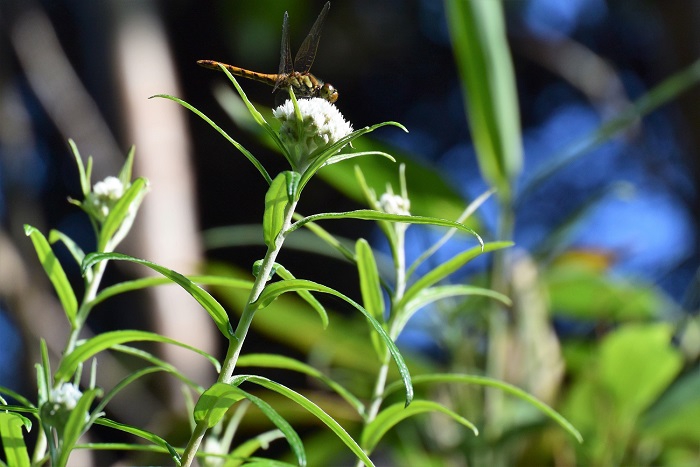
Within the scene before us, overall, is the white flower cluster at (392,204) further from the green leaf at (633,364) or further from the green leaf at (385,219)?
the green leaf at (633,364)

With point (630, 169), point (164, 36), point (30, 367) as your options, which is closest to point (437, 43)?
point (630, 169)

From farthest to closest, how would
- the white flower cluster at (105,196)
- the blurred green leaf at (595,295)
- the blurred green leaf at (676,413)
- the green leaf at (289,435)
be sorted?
1. the blurred green leaf at (595,295)
2. the blurred green leaf at (676,413)
3. the white flower cluster at (105,196)
4. the green leaf at (289,435)

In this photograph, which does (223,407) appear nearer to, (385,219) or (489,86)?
(385,219)

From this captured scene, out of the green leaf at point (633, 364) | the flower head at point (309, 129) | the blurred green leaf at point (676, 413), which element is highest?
the flower head at point (309, 129)

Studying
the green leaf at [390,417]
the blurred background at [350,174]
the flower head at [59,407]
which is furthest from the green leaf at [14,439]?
the blurred background at [350,174]

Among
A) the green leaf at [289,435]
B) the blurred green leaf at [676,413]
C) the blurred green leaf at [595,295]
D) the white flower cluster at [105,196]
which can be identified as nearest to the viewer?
the green leaf at [289,435]

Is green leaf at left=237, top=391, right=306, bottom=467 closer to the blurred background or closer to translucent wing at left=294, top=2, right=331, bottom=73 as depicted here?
translucent wing at left=294, top=2, right=331, bottom=73
